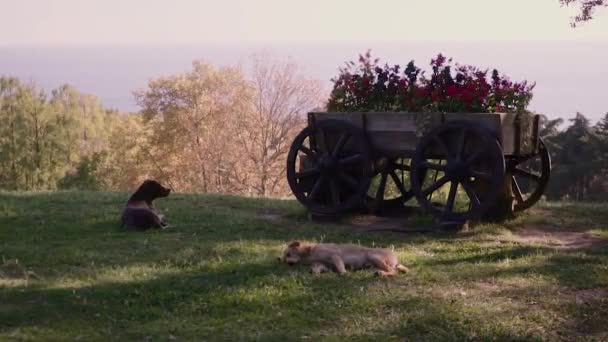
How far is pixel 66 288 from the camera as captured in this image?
257 inches

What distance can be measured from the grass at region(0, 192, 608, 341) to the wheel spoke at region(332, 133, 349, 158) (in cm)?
104

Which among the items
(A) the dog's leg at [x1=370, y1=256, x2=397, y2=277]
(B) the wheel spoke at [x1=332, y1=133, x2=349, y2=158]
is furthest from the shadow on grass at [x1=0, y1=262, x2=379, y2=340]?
(B) the wheel spoke at [x1=332, y1=133, x2=349, y2=158]

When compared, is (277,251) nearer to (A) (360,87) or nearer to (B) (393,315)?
(B) (393,315)

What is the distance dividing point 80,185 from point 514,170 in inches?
1375

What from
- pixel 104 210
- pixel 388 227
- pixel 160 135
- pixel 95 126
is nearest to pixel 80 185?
pixel 160 135

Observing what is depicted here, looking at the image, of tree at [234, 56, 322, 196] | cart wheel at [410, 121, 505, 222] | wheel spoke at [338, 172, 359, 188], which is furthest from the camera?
tree at [234, 56, 322, 196]

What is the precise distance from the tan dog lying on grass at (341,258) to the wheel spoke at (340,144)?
10.0 ft

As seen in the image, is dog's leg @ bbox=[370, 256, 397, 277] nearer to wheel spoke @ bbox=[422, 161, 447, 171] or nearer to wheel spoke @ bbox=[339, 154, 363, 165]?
wheel spoke @ bbox=[422, 161, 447, 171]

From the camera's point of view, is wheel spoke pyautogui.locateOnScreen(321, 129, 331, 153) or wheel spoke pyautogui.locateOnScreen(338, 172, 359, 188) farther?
wheel spoke pyautogui.locateOnScreen(321, 129, 331, 153)

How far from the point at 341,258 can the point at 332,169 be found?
316cm

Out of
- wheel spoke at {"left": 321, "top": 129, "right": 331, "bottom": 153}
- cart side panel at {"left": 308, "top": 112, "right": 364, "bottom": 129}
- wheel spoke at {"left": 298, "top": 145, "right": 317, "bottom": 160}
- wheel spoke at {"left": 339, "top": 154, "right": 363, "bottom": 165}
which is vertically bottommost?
wheel spoke at {"left": 339, "top": 154, "right": 363, "bottom": 165}

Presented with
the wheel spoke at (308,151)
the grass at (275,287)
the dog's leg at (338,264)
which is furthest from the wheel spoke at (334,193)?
the dog's leg at (338,264)

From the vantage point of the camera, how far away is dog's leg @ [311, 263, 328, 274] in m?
7.04

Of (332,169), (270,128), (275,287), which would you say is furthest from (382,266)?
(270,128)
